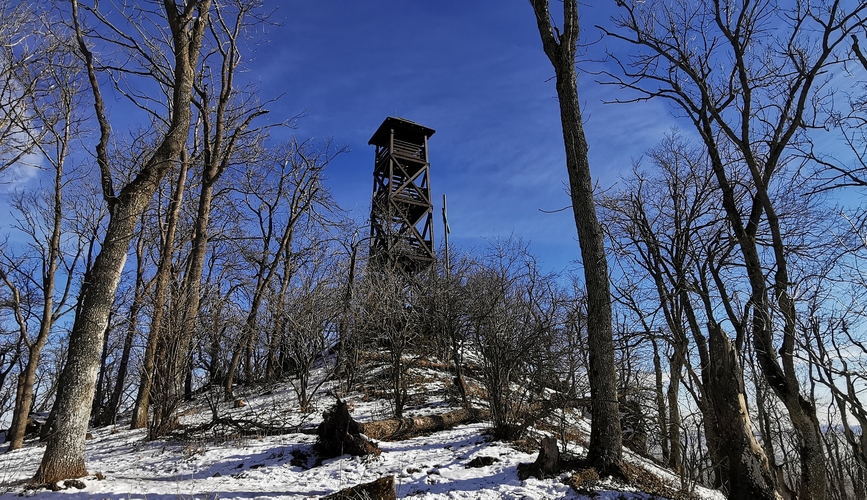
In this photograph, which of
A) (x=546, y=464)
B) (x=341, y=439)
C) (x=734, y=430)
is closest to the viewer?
(x=734, y=430)

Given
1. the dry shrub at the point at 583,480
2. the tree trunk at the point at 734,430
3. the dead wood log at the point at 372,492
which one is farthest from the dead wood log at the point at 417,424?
the tree trunk at the point at 734,430

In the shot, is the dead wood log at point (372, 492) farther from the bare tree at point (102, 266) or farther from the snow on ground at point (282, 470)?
the bare tree at point (102, 266)

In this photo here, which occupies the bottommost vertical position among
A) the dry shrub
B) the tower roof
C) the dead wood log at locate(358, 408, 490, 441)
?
the dry shrub

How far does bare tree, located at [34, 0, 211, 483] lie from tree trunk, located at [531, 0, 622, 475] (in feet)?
19.3

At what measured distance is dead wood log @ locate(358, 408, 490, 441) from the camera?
27.2ft

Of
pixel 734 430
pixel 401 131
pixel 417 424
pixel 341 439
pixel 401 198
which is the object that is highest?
pixel 401 131

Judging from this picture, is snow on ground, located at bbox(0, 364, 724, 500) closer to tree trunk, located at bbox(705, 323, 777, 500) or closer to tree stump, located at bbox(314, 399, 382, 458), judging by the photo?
tree stump, located at bbox(314, 399, 382, 458)

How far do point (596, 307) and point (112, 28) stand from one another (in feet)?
31.0

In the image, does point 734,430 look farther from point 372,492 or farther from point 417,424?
point 417,424

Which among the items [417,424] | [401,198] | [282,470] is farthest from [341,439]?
[401,198]

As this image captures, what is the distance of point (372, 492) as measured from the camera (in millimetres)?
5039

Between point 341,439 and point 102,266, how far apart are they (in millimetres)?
4224

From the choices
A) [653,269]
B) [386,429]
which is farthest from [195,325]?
[653,269]

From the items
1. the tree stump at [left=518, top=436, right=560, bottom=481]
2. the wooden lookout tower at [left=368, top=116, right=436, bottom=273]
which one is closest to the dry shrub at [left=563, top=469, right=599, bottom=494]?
the tree stump at [left=518, top=436, right=560, bottom=481]
